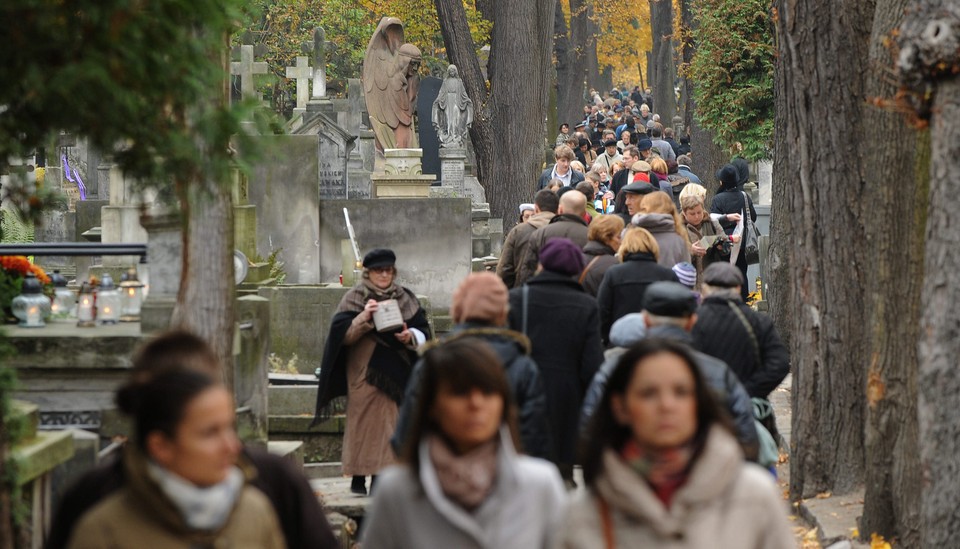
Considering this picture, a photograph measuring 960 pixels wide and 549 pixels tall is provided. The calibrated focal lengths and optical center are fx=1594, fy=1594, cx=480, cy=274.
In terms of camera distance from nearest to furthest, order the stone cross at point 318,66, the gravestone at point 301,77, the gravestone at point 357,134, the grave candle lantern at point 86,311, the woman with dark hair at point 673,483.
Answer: the woman with dark hair at point 673,483, the grave candle lantern at point 86,311, the gravestone at point 357,134, the gravestone at point 301,77, the stone cross at point 318,66

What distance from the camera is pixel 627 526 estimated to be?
4188 millimetres

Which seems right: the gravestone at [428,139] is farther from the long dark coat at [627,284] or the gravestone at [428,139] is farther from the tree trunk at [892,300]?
the tree trunk at [892,300]

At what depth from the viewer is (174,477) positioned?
4027 mm

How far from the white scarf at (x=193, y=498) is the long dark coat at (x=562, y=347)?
432cm

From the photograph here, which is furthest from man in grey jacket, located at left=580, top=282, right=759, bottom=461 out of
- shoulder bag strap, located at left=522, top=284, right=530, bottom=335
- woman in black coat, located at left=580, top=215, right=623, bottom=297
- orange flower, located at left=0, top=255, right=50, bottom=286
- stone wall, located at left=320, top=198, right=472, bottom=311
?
stone wall, located at left=320, top=198, right=472, bottom=311

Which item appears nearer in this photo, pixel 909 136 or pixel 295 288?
pixel 909 136

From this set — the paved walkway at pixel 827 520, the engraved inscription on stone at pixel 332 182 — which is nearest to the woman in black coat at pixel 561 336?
the paved walkway at pixel 827 520

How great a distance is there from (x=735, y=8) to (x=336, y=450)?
909 cm

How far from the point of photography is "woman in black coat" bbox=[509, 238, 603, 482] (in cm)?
831

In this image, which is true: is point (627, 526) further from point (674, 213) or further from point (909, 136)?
point (674, 213)

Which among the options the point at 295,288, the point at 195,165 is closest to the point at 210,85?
the point at 195,165

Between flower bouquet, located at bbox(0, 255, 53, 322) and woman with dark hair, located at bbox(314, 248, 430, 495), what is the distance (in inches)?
71.7

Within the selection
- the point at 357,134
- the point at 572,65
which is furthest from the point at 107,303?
the point at 572,65

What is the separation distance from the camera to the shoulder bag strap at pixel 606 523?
418 centimetres
